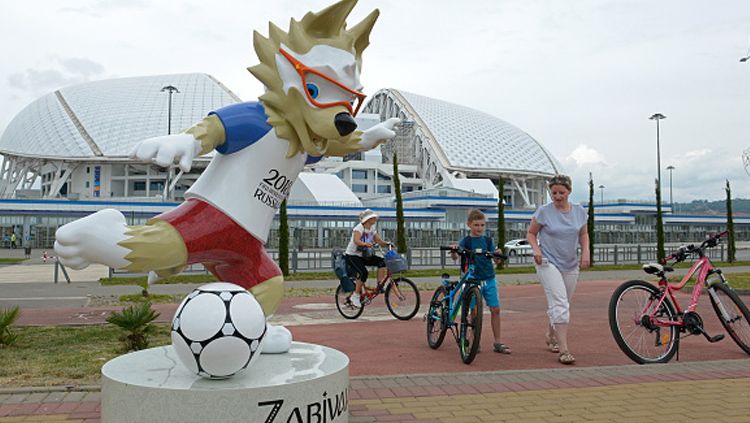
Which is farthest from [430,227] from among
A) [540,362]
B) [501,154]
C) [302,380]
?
[302,380]

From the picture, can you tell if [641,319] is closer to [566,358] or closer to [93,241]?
→ [566,358]

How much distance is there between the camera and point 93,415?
4188 mm

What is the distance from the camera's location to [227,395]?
10.1 feet

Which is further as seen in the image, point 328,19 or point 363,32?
point 363,32

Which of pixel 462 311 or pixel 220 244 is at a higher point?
pixel 220 244

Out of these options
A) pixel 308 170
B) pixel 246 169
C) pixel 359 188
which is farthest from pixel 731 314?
pixel 359 188

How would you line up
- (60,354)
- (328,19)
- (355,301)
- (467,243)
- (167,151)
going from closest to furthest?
(167,151) → (328,19) → (60,354) → (467,243) → (355,301)

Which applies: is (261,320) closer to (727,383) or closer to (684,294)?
(727,383)

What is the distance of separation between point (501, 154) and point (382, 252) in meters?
68.3

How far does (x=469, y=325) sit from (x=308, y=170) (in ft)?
182

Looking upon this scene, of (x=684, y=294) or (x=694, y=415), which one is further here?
(x=684, y=294)

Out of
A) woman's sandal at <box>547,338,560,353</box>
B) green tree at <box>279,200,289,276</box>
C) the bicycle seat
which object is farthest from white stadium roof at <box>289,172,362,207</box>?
the bicycle seat

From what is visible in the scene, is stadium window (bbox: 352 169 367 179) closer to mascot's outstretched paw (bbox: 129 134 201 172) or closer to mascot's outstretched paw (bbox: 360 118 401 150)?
mascot's outstretched paw (bbox: 360 118 401 150)

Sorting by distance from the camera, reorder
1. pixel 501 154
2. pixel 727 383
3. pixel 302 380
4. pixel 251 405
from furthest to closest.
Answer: pixel 501 154 < pixel 727 383 < pixel 302 380 < pixel 251 405
